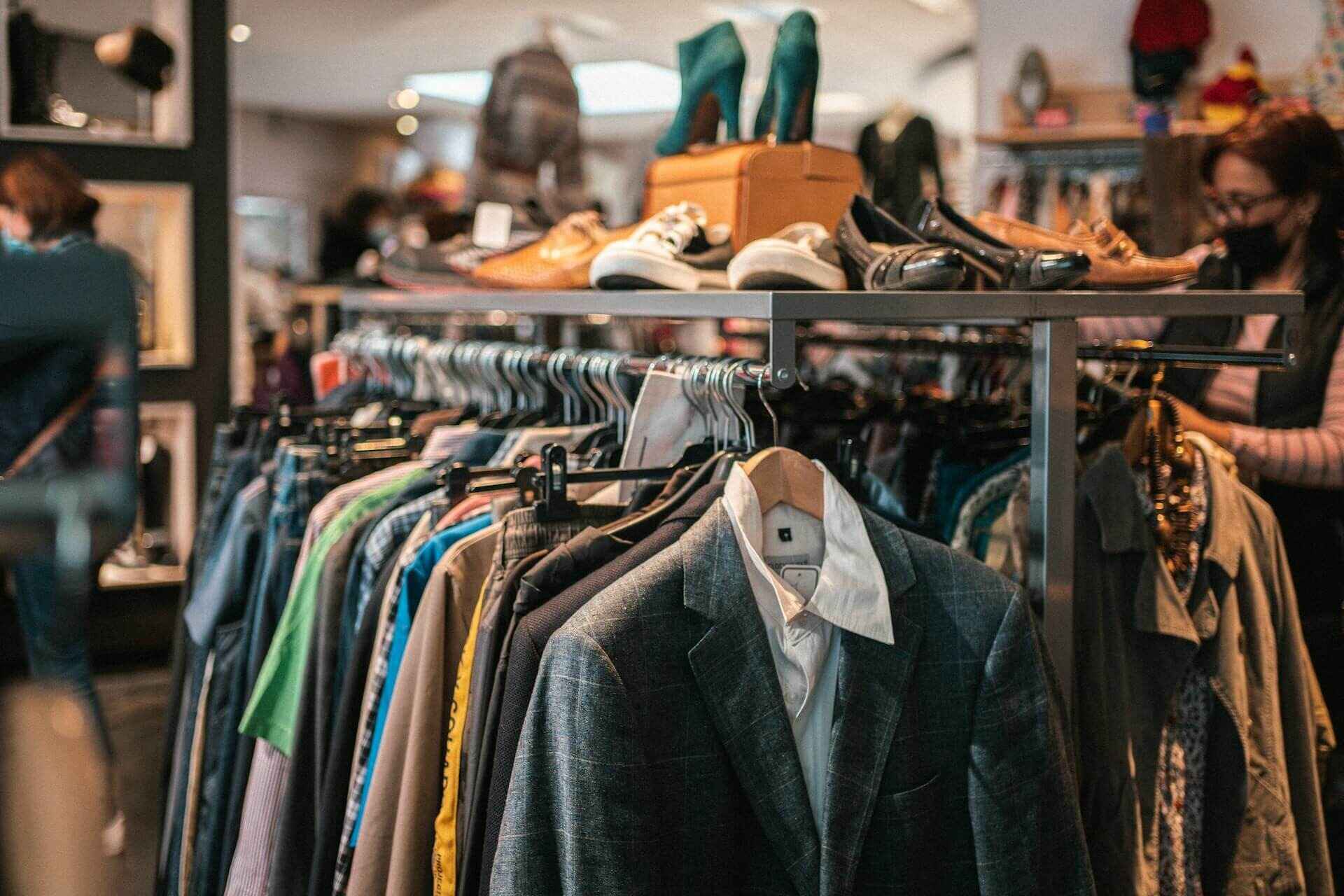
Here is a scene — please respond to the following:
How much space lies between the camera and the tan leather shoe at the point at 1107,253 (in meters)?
1.62

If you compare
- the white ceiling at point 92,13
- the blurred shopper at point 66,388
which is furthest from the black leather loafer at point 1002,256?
the white ceiling at point 92,13

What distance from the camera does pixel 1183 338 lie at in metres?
2.37

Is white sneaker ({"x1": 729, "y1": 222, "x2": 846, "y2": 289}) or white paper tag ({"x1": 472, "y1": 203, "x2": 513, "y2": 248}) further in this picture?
white paper tag ({"x1": 472, "y1": 203, "x2": 513, "y2": 248})

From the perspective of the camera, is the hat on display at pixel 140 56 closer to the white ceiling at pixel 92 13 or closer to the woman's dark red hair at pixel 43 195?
the white ceiling at pixel 92 13

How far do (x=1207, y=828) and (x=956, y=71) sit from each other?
27.6 feet

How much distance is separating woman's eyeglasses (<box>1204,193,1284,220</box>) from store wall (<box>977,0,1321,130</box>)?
2.13 m

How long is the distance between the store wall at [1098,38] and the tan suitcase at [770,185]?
2.93 m

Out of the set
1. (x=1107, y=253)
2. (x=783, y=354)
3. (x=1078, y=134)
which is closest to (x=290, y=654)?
(x=783, y=354)

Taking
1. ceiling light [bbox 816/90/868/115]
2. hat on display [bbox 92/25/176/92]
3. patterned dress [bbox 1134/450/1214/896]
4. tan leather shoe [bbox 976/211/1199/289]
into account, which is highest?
ceiling light [bbox 816/90/868/115]

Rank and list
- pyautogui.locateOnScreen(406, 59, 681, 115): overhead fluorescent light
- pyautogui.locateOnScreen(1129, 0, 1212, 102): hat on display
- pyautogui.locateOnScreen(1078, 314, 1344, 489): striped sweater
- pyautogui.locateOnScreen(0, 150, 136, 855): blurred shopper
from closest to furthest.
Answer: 1. pyautogui.locateOnScreen(0, 150, 136, 855): blurred shopper
2. pyautogui.locateOnScreen(1078, 314, 1344, 489): striped sweater
3. pyautogui.locateOnScreen(1129, 0, 1212, 102): hat on display
4. pyautogui.locateOnScreen(406, 59, 681, 115): overhead fluorescent light

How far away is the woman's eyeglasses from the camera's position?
7.54 feet

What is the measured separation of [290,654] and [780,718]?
770 mm

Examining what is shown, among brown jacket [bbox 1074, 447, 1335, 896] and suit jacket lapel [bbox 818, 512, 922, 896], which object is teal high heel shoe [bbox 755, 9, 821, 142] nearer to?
brown jacket [bbox 1074, 447, 1335, 896]

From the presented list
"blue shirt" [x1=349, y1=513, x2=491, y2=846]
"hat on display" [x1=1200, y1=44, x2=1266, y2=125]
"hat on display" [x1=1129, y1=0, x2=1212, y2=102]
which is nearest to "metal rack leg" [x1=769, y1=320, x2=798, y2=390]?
"blue shirt" [x1=349, y1=513, x2=491, y2=846]
